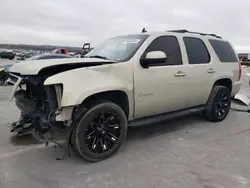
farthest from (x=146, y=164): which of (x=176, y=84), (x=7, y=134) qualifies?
(x=7, y=134)

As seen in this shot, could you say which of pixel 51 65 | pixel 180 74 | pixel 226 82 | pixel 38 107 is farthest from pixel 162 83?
pixel 226 82

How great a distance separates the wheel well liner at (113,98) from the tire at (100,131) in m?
0.11

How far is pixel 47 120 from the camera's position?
349 centimetres

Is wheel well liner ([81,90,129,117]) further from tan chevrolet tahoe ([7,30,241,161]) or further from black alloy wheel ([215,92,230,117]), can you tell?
black alloy wheel ([215,92,230,117])

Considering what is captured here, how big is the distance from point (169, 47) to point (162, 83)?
0.73 m

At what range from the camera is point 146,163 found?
363 centimetres

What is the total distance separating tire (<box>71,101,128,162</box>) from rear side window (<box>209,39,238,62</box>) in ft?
9.57

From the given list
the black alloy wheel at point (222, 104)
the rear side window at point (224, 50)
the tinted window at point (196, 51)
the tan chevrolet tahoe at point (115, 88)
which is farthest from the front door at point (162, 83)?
the rear side window at point (224, 50)

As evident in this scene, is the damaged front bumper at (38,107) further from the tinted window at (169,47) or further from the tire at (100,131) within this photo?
the tinted window at (169,47)

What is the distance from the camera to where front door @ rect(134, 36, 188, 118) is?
13.3ft

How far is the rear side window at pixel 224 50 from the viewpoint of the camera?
5.58 m

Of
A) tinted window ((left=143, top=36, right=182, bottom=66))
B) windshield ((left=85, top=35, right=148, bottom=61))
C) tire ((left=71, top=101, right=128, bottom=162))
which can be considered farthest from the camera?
tinted window ((left=143, top=36, right=182, bottom=66))

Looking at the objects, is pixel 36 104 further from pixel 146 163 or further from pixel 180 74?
pixel 180 74

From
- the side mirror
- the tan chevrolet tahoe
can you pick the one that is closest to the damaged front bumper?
the tan chevrolet tahoe
